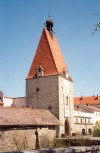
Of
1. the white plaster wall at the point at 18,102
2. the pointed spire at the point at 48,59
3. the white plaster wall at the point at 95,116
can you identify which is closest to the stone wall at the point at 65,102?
the pointed spire at the point at 48,59

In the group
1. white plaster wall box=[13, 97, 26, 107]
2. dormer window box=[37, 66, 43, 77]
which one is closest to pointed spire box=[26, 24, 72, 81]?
dormer window box=[37, 66, 43, 77]

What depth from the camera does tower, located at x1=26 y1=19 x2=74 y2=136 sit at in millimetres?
32625

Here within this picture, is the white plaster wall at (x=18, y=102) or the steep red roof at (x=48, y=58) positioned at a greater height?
the steep red roof at (x=48, y=58)

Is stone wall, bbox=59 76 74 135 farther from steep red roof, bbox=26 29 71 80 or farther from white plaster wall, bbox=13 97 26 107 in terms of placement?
white plaster wall, bbox=13 97 26 107

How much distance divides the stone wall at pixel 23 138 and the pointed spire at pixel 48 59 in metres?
8.90

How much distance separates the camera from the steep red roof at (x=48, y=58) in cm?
3380

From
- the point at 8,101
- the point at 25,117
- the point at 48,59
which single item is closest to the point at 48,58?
the point at 48,59

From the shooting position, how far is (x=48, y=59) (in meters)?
34.5

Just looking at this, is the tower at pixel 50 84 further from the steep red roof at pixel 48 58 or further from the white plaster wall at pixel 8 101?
the white plaster wall at pixel 8 101

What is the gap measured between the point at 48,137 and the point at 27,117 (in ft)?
10.5

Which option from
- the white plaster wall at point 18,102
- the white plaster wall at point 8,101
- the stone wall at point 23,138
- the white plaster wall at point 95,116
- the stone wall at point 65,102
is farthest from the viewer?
the white plaster wall at point 95,116

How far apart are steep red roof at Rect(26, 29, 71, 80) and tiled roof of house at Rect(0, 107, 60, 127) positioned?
20.1ft

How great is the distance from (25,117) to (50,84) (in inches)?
320

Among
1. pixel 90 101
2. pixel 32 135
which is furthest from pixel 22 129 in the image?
pixel 90 101
